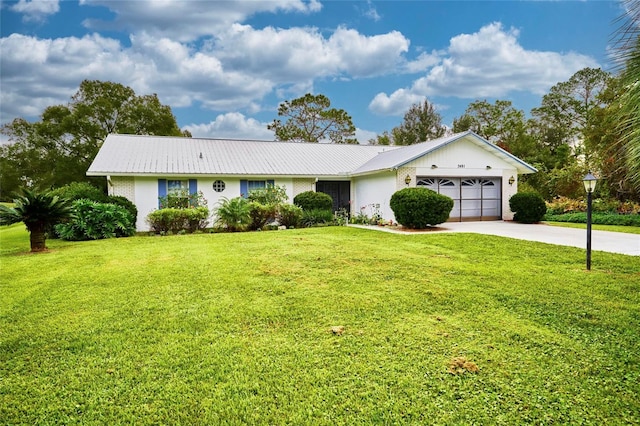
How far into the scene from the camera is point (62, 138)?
29625mm

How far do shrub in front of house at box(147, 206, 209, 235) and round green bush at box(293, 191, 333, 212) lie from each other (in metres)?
4.28

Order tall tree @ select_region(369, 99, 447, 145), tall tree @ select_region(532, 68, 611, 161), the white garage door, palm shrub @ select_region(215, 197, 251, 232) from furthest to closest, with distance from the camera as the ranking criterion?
1. tall tree @ select_region(369, 99, 447, 145)
2. tall tree @ select_region(532, 68, 611, 161)
3. the white garage door
4. palm shrub @ select_region(215, 197, 251, 232)

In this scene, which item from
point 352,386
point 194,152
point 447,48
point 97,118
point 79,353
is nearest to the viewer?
point 352,386

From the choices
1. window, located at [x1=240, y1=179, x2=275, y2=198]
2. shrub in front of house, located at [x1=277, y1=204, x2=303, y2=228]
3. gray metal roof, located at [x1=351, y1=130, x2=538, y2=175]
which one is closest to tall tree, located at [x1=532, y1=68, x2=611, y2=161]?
gray metal roof, located at [x1=351, y1=130, x2=538, y2=175]

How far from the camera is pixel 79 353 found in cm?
342

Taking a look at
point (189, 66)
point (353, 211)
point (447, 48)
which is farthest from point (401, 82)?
point (189, 66)

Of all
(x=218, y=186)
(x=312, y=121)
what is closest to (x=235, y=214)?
(x=218, y=186)

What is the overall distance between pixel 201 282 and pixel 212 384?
321 centimetres

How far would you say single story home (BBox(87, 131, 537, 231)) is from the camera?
15.6 meters

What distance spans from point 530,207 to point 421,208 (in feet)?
19.6

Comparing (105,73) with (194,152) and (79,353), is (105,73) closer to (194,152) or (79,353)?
(194,152)

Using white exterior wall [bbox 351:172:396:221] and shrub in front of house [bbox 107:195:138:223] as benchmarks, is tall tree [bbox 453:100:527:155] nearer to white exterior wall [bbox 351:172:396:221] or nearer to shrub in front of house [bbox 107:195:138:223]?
white exterior wall [bbox 351:172:396:221]

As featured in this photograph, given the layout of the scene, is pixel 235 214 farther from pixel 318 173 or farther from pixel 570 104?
pixel 570 104

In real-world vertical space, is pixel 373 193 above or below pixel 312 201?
above
